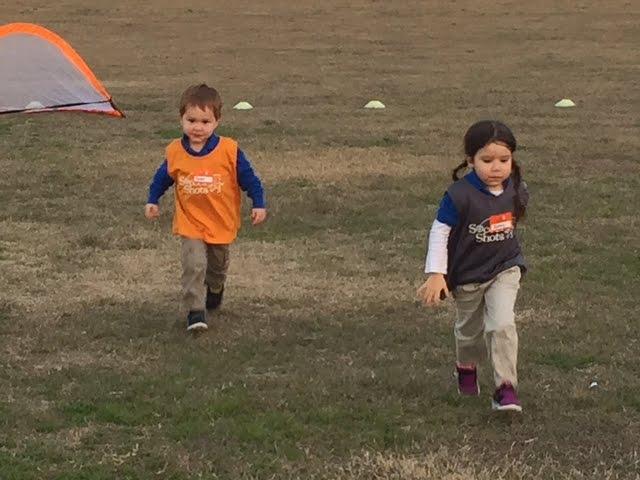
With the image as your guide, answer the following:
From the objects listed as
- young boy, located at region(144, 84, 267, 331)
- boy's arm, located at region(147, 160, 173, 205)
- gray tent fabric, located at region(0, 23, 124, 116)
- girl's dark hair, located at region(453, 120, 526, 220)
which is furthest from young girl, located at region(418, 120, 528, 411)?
gray tent fabric, located at region(0, 23, 124, 116)

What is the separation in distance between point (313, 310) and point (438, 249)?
1.89 meters

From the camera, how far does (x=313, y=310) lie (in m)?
6.90

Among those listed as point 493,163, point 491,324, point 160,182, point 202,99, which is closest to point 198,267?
point 160,182

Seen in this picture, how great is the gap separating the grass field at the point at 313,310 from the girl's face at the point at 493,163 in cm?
103

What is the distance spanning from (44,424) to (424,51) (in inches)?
848

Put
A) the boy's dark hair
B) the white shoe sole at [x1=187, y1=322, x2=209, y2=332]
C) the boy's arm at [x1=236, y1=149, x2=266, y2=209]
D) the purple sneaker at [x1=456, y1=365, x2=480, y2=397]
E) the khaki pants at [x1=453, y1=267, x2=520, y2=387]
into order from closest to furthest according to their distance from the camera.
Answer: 1. the khaki pants at [x1=453, y1=267, x2=520, y2=387]
2. the purple sneaker at [x1=456, y1=365, x2=480, y2=397]
3. the boy's dark hair
4. the white shoe sole at [x1=187, y1=322, x2=209, y2=332]
5. the boy's arm at [x1=236, y1=149, x2=266, y2=209]

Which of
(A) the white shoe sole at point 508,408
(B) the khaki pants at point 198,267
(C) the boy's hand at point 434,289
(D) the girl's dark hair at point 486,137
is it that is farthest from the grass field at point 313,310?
(D) the girl's dark hair at point 486,137

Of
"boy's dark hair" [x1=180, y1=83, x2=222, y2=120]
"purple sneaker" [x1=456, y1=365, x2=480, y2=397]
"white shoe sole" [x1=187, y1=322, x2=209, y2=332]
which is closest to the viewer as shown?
"purple sneaker" [x1=456, y1=365, x2=480, y2=397]

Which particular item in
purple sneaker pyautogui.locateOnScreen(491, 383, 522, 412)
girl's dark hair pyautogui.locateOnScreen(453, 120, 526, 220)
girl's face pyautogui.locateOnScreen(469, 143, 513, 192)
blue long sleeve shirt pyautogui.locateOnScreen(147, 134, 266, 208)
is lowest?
purple sneaker pyautogui.locateOnScreen(491, 383, 522, 412)

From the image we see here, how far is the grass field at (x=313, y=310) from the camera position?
15.8 feet

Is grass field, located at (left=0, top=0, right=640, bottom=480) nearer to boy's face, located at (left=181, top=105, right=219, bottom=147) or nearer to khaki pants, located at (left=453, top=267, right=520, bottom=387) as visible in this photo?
khaki pants, located at (left=453, top=267, right=520, bottom=387)

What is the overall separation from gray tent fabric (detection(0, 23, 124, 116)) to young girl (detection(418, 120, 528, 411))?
10146 mm

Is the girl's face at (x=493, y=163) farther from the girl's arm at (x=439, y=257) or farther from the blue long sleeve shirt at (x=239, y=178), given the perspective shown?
the blue long sleeve shirt at (x=239, y=178)

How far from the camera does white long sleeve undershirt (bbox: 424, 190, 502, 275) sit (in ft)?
16.7
